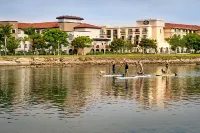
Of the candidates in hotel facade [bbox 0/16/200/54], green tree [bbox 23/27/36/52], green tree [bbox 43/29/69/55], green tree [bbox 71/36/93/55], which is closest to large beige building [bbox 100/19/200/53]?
hotel facade [bbox 0/16/200/54]

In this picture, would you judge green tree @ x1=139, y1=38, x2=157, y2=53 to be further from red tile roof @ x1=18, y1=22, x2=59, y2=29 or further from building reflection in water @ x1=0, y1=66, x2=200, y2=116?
building reflection in water @ x1=0, y1=66, x2=200, y2=116

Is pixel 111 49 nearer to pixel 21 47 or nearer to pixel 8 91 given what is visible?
pixel 21 47

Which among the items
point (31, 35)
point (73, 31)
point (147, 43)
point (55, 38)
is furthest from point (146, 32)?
point (31, 35)

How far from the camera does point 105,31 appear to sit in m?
186

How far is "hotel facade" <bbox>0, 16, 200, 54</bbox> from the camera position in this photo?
153375mm

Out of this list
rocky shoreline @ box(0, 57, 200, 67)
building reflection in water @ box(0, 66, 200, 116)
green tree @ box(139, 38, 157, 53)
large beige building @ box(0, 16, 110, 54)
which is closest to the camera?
building reflection in water @ box(0, 66, 200, 116)

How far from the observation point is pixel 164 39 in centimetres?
18088

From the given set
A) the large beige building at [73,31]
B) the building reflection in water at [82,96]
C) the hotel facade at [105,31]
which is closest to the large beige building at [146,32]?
the hotel facade at [105,31]

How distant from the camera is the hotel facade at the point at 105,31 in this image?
503 ft

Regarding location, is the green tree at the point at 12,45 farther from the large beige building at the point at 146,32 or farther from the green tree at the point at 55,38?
the large beige building at the point at 146,32

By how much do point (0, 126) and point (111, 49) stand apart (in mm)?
131032

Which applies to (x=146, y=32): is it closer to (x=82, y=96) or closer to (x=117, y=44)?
(x=117, y=44)

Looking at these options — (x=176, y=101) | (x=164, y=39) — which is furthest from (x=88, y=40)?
(x=176, y=101)

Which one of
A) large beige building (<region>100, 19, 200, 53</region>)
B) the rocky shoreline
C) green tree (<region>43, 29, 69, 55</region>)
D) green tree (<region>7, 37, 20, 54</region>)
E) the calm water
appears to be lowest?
the calm water
